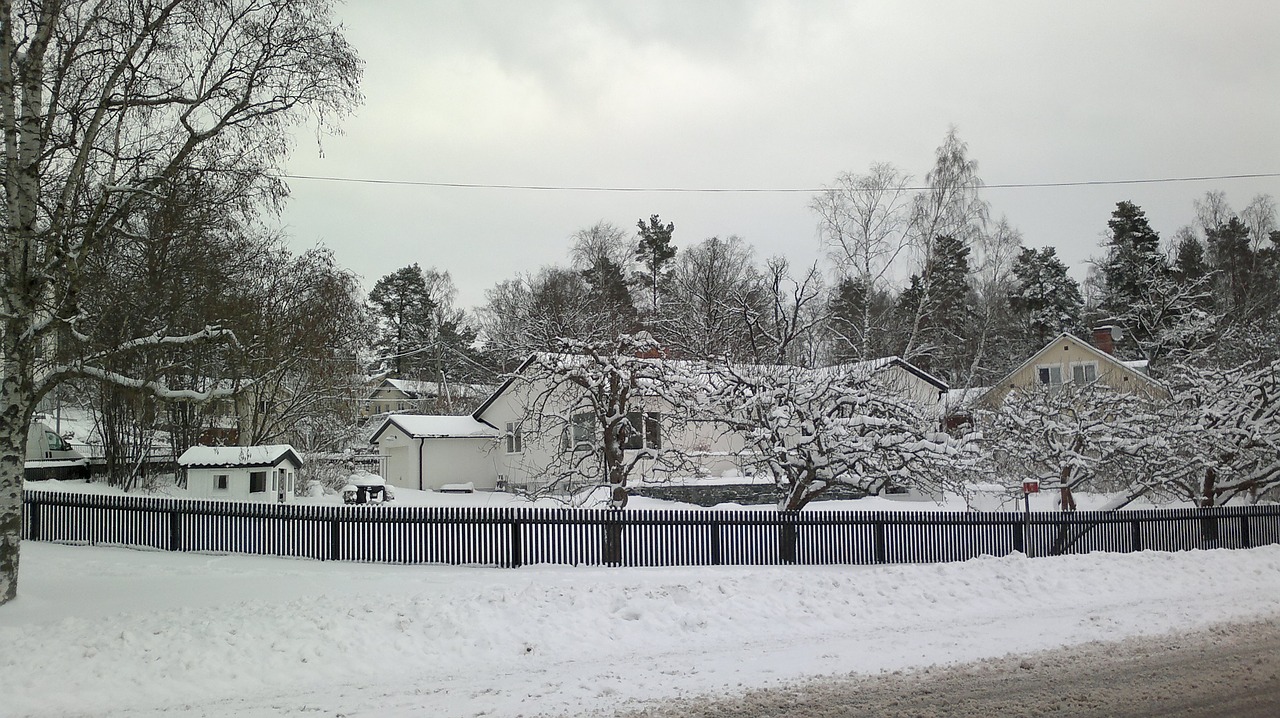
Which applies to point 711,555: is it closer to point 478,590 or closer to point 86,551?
point 478,590

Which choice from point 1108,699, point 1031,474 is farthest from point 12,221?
point 1031,474

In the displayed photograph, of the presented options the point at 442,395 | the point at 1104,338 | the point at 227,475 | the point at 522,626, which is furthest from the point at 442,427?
the point at 1104,338

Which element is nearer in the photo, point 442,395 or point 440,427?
point 440,427

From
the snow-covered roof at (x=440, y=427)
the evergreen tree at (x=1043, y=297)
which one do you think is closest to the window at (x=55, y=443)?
the snow-covered roof at (x=440, y=427)

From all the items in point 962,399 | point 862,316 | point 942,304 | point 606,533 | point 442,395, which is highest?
point 942,304

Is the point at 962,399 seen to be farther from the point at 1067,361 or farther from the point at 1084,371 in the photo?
the point at 1067,361

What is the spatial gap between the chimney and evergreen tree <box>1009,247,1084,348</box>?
32.0 ft

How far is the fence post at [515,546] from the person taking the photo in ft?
49.6

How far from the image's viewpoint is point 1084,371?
134 ft

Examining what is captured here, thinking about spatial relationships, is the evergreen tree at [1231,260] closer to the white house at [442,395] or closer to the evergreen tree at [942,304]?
A: the evergreen tree at [942,304]

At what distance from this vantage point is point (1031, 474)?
75.8 ft

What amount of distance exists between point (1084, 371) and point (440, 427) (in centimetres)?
2995

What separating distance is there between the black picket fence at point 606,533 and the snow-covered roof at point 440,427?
1905cm

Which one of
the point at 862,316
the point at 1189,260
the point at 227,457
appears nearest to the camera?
the point at 227,457
